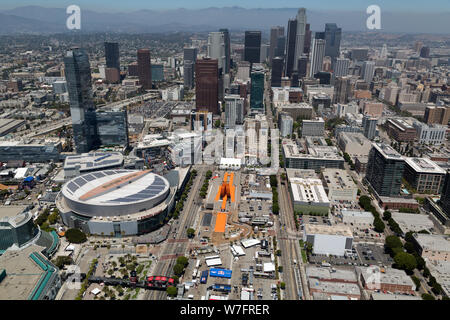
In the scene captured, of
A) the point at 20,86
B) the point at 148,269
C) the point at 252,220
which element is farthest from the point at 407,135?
the point at 20,86

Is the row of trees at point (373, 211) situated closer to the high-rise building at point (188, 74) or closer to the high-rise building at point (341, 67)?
the high-rise building at point (188, 74)

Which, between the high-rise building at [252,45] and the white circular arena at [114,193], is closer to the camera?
the white circular arena at [114,193]

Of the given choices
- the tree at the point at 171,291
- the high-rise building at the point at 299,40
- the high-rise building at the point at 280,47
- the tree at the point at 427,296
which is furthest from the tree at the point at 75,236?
the high-rise building at the point at 280,47

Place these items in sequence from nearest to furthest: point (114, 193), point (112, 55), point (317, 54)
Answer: point (114, 193) → point (112, 55) → point (317, 54)

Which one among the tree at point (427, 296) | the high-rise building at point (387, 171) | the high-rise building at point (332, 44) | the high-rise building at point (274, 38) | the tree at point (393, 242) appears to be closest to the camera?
the tree at point (427, 296)

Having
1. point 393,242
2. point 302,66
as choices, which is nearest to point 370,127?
point 393,242

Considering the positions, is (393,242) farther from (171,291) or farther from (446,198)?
(171,291)
